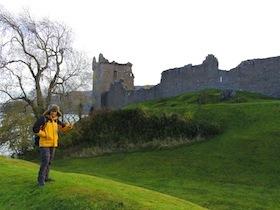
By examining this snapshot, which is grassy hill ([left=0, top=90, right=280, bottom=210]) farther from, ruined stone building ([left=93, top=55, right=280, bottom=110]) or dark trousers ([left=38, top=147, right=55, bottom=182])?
ruined stone building ([left=93, top=55, right=280, bottom=110])

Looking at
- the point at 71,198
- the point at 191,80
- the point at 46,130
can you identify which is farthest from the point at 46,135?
the point at 191,80

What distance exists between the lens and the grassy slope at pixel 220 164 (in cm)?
1373

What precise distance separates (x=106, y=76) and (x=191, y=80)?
18.8 meters

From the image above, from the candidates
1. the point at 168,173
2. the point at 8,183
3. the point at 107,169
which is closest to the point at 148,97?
the point at 107,169

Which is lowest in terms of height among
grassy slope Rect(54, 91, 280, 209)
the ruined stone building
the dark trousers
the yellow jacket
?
grassy slope Rect(54, 91, 280, 209)

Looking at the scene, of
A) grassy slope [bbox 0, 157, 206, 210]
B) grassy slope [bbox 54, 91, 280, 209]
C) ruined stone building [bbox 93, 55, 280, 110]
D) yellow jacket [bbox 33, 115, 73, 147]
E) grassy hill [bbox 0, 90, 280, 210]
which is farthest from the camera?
ruined stone building [bbox 93, 55, 280, 110]

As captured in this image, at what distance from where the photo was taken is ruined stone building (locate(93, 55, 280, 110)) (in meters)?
31.4

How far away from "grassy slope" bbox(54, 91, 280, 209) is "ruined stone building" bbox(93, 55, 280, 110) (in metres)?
6.21

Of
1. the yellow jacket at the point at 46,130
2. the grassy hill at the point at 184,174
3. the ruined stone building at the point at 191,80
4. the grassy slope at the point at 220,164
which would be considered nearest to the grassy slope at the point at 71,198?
the grassy hill at the point at 184,174

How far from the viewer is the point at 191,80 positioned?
1519 inches

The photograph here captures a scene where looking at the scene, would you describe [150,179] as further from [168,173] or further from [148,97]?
[148,97]

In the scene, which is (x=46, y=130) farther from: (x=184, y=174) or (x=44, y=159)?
(x=184, y=174)

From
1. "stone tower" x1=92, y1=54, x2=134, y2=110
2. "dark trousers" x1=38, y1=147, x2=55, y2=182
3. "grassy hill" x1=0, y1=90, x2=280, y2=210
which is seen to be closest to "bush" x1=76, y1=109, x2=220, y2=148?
"grassy hill" x1=0, y1=90, x2=280, y2=210

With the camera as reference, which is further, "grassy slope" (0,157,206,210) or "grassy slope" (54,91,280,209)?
"grassy slope" (54,91,280,209)
